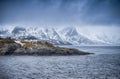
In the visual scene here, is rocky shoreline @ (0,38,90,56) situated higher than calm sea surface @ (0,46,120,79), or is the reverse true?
rocky shoreline @ (0,38,90,56)

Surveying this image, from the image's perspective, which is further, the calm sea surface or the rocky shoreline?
the rocky shoreline

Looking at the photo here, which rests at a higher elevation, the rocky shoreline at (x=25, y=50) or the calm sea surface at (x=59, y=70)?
the rocky shoreline at (x=25, y=50)

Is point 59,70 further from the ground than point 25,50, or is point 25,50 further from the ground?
point 25,50

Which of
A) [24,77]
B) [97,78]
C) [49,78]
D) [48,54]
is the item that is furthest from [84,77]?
[48,54]

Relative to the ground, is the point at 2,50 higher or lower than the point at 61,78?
higher

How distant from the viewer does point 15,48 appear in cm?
14425

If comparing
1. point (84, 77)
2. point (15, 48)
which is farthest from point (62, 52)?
point (84, 77)

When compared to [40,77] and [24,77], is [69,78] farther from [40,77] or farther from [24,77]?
[24,77]

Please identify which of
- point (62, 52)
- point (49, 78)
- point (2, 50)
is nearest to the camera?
point (49, 78)

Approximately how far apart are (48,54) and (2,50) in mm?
31781

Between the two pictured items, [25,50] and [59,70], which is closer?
[59,70]

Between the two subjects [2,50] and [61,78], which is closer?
[61,78]

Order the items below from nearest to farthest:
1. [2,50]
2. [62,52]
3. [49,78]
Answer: [49,78]
[2,50]
[62,52]

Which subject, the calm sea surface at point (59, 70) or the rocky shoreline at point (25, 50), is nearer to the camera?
the calm sea surface at point (59, 70)
